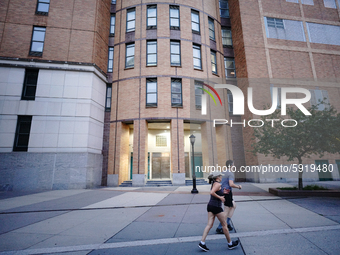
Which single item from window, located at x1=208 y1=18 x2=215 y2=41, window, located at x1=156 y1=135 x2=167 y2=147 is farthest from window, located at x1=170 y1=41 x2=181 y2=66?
window, located at x1=156 y1=135 x2=167 y2=147

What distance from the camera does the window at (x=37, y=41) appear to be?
14.9 meters

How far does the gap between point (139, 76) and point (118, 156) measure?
7.82 metres

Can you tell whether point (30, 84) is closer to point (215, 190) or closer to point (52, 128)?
point (52, 128)

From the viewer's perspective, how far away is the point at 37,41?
15.1 metres

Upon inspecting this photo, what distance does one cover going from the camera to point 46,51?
14.9 meters

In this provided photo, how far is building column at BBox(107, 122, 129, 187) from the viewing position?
15.5 meters

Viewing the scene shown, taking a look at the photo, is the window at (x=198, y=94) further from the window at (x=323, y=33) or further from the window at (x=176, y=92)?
the window at (x=323, y=33)

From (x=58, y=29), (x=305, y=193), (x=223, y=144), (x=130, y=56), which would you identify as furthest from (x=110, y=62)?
(x=305, y=193)

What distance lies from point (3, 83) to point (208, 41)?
18.8m

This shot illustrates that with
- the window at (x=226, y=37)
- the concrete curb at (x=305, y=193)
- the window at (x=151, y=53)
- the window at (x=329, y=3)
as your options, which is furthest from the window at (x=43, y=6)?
the window at (x=329, y=3)

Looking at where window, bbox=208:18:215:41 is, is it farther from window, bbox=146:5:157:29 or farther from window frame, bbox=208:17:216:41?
window, bbox=146:5:157:29

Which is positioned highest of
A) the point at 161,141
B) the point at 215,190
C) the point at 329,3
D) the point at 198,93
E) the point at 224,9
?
the point at 329,3

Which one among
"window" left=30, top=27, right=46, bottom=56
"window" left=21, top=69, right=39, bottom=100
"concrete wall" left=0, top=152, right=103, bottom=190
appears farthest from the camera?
"window" left=30, top=27, right=46, bottom=56

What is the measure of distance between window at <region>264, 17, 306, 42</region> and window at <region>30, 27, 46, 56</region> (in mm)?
22450
